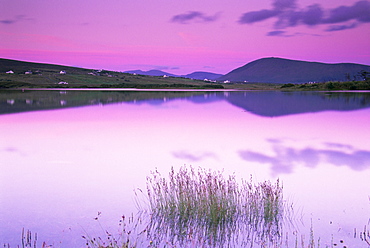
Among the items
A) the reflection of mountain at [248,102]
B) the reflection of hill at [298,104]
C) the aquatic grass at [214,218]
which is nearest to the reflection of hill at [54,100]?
the reflection of mountain at [248,102]

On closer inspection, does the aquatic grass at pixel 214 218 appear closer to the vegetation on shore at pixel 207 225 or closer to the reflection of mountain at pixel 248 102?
the vegetation on shore at pixel 207 225

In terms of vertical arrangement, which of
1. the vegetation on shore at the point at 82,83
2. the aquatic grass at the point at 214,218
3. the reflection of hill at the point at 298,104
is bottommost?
the reflection of hill at the point at 298,104

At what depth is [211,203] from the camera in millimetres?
8484

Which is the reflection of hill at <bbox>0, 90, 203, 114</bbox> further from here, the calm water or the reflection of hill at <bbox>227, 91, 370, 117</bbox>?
the reflection of hill at <bbox>227, 91, 370, 117</bbox>

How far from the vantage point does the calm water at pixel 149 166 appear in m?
8.54

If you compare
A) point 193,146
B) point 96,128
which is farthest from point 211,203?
point 96,128

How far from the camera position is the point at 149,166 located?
14.2 metres

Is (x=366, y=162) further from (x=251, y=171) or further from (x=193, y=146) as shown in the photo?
(x=193, y=146)

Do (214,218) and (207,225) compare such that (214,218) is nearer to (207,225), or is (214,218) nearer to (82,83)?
(207,225)

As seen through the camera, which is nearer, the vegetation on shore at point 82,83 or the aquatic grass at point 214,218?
the aquatic grass at point 214,218

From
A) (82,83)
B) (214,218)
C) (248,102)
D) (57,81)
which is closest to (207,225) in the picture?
(214,218)

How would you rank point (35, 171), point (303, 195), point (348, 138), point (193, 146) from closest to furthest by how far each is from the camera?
point (303, 195), point (35, 171), point (193, 146), point (348, 138)

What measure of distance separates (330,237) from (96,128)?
2136 centimetres

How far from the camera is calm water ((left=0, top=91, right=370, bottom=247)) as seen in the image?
854 centimetres
